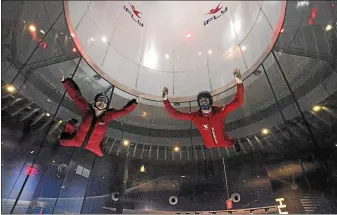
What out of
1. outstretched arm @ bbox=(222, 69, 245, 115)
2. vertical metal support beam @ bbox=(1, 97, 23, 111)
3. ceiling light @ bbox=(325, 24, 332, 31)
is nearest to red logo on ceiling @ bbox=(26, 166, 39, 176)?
vertical metal support beam @ bbox=(1, 97, 23, 111)

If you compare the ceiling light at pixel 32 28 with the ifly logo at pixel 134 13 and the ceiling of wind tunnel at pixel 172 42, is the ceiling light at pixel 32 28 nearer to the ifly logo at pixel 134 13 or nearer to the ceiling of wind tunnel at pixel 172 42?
the ceiling of wind tunnel at pixel 172 42

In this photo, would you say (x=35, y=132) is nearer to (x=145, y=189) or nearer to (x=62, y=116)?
(x=62, y=116)

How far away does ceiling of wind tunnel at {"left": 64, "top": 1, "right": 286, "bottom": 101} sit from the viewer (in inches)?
210

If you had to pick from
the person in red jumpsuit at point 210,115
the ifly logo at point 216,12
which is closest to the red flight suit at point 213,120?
the person in red jumpsuit at point 210,115

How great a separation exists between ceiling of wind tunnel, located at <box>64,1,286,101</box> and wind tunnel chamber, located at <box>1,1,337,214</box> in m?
0.03

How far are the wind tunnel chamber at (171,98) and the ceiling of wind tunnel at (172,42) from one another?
0.08 feet

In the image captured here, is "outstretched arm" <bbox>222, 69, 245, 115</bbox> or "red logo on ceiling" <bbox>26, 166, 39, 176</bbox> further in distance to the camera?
"red logo on ceiling" <bbox>26, 166, 39, 176</bbox>

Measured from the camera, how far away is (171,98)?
5.99m

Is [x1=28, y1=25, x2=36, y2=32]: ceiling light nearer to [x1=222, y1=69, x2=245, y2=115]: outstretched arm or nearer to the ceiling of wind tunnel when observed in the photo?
the ceiling of wind tunnel

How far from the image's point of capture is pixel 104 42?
218 inches

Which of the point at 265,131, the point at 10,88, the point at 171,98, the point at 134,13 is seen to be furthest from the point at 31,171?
the point at 265,131

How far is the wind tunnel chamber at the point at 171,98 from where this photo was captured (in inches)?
188

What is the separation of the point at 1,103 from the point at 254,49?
17.7ft

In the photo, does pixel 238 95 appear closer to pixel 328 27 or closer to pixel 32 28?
pixel 328 27
